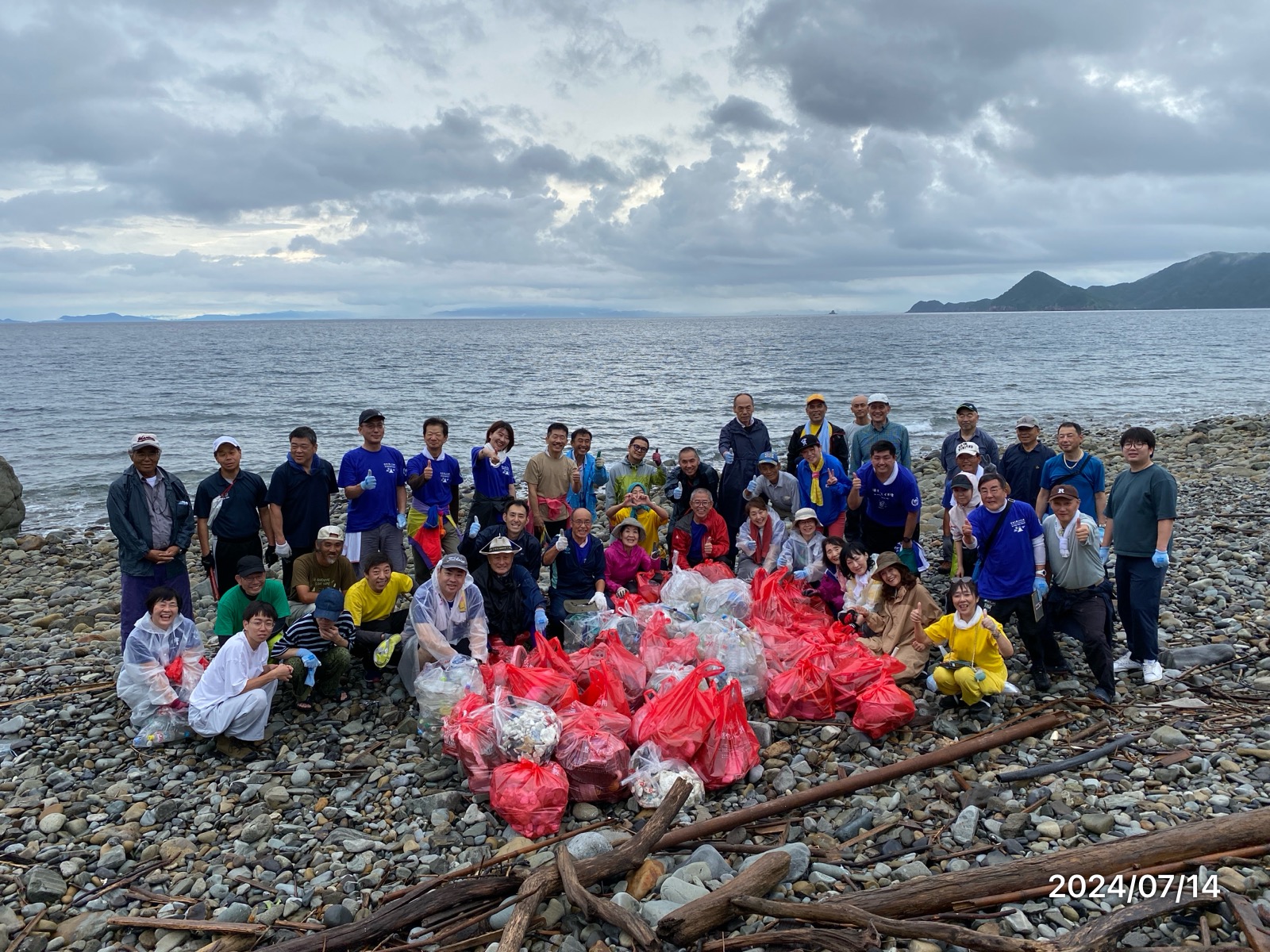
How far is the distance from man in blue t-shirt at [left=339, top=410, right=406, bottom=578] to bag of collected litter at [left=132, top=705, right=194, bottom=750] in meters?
2.25

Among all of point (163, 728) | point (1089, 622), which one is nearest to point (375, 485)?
point (163, 728)

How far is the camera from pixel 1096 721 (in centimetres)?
580

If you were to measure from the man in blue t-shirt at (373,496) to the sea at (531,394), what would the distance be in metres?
11.3

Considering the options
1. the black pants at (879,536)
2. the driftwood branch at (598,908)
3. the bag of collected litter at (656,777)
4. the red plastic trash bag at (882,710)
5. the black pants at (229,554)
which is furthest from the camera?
the black pants at (879,536)

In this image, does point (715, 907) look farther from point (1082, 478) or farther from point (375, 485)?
point (1082, 478)

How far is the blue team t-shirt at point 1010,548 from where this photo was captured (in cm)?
653

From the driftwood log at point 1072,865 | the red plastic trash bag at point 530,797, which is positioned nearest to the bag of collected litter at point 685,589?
the red plastic trash bag at point 530,797

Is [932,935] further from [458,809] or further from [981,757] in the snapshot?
[458,809]

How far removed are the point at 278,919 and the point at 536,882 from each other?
1.51 metres

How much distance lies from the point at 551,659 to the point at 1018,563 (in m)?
4.06

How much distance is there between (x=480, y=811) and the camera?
5195 mm

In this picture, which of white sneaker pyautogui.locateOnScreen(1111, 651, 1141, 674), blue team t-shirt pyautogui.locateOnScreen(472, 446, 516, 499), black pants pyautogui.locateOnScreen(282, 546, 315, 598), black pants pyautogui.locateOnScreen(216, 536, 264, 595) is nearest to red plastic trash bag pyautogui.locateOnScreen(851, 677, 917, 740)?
white sneaker pyautogui.locateOnScreen(1111, 651, 1141, 674)

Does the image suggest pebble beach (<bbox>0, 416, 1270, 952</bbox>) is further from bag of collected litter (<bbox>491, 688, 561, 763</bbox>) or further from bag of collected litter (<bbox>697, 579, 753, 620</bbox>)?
bag of collected litter (<bbox>697, 579, 753, 620</bbox>)

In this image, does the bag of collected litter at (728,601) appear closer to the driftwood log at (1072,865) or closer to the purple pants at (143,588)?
the driftwood log at (1072,865)
